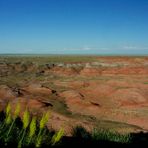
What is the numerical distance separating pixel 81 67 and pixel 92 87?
2490 cm

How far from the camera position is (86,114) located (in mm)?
26141

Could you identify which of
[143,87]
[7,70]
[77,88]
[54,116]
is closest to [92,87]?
[77,88]

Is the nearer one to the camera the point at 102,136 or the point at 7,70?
the point at 102,136

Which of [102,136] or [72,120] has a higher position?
[102,136]

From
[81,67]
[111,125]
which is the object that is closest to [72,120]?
[111,125]

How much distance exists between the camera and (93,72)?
188ft

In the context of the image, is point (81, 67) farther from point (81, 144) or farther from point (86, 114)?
point (81, 144)

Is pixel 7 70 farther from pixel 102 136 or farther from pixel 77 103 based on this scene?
pixel 102 136

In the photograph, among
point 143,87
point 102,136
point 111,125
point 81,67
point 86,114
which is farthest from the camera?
point 81,67

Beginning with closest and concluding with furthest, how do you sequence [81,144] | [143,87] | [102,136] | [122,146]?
[81,144], [122,146], [102,136], [143,87]

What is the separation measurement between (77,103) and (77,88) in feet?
31.2

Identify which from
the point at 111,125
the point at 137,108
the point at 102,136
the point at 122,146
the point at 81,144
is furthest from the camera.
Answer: the point at 137,108

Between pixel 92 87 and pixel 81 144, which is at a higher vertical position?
pixel 81 144

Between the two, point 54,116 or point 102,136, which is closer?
point 102,136
